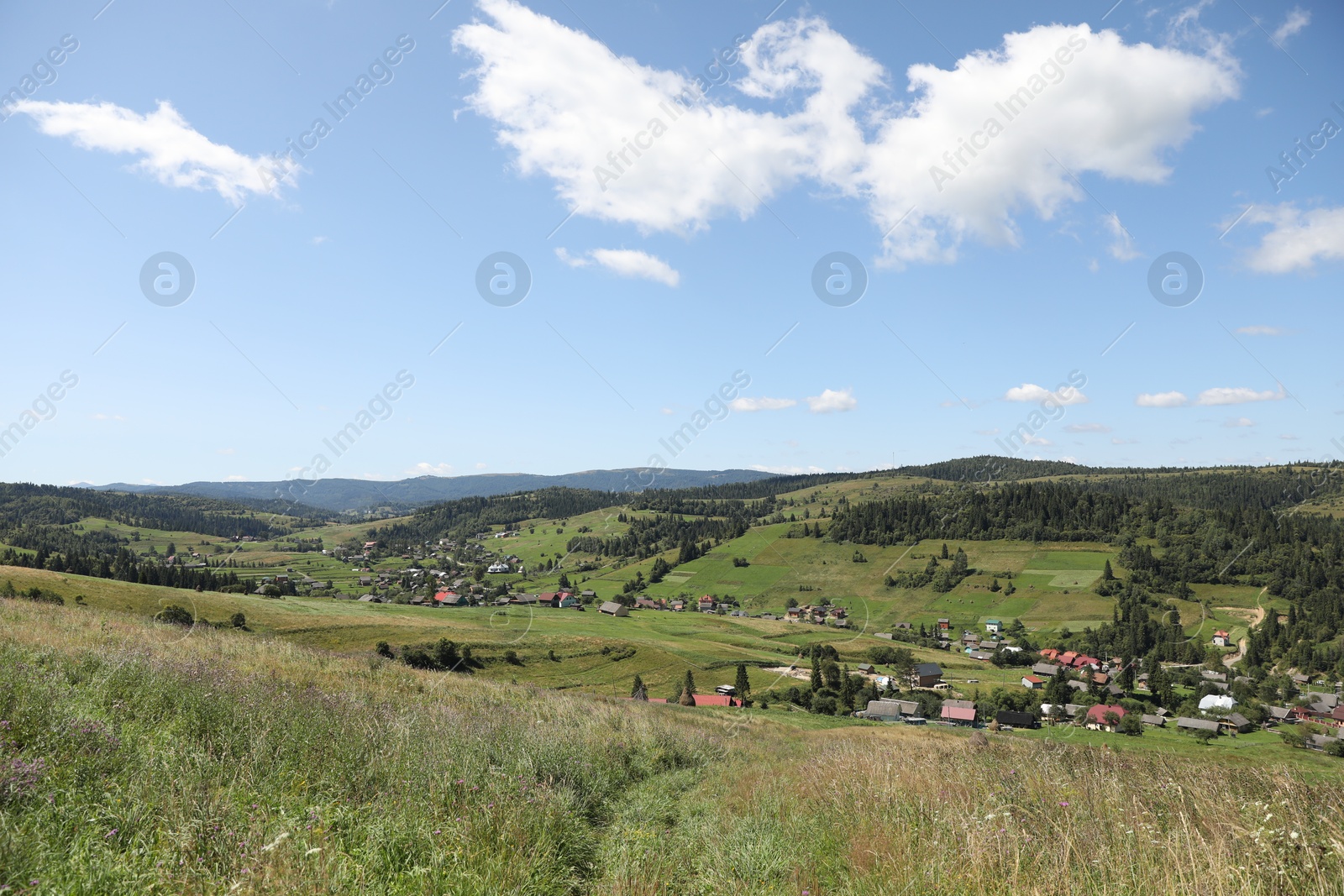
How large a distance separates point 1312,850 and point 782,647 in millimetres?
96052

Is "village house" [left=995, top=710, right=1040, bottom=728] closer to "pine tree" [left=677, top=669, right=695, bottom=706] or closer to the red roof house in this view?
the red roof house

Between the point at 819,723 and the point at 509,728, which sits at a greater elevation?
the point at 509,728

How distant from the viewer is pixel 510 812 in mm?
4875

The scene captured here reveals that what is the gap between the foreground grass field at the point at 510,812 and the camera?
3699mm

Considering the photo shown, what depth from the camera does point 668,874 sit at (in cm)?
462

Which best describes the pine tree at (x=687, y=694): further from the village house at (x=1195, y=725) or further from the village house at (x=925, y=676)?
the village house at (x=1195, y=725)

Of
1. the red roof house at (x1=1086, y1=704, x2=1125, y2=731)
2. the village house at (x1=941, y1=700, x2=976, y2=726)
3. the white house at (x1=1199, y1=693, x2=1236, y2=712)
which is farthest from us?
the white house at (x1=1199, y1=693, x2=1236, y2=712)

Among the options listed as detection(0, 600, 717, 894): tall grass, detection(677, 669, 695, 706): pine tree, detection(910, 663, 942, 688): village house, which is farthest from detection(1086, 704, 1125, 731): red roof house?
detection(0, 600, 717, 894): tall grass

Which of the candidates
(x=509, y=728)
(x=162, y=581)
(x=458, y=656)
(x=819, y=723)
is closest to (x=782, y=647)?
(x=458, y=656)

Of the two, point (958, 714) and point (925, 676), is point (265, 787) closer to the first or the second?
point (958, 714)

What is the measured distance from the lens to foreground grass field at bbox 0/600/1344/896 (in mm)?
3699

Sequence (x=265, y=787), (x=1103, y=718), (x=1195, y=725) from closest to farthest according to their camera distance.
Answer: (x=265, y=787) → (x=1103, y=718) → (x=1195, y=725)

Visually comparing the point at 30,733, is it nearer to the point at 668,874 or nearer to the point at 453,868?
the point at 453,868

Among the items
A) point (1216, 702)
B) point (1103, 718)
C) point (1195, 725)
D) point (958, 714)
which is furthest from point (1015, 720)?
point (1216, 702)
